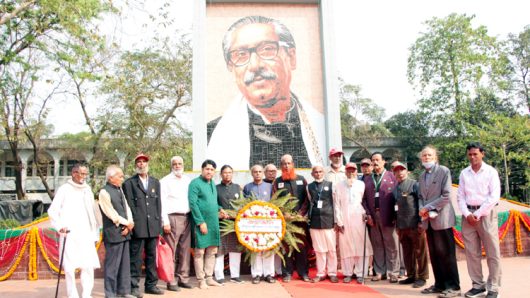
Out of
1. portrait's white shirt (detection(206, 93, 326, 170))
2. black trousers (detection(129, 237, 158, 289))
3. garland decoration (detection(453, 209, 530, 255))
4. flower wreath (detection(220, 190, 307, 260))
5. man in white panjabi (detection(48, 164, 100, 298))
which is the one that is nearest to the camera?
man in white panjabi (detection(48, 164, 100, 298))

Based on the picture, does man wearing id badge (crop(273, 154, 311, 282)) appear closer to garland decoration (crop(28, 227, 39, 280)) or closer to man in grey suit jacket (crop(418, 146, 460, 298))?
man in grey suit jacket (crop(418, 146, 460, 298))

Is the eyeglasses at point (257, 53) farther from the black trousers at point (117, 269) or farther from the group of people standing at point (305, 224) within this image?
the black trousers at point (117, 269)

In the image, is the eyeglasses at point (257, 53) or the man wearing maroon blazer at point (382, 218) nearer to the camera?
the man wearing maroon blazer at point (382, 218)

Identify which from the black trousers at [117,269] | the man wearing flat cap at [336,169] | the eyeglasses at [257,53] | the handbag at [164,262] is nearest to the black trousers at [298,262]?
the man wearing flat cap at [336,169]

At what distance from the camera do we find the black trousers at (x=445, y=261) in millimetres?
4746

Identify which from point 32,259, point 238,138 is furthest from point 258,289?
point 238,138

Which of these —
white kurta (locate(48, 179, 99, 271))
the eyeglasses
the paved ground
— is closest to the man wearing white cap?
the paved ground

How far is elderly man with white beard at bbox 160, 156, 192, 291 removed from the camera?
210 inches

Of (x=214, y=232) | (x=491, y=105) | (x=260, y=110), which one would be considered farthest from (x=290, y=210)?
(x=491, y=105)

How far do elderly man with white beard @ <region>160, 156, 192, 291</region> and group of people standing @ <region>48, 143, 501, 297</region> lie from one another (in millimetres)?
12

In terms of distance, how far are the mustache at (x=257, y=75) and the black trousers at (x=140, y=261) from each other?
13.6 ft

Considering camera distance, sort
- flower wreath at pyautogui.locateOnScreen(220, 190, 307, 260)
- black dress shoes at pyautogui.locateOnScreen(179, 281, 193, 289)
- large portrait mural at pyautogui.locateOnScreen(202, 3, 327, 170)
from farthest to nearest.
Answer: large portrait mural at pyautogui.locateOnScreen(202, 3, 327, 170) < flower wreath at pyautogui.locateOnScreen(220, 190, 307, 260) < black dress shoes at pyautogui.locateOnScreen(179, 281, 193, 289)

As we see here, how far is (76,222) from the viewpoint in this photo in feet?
15.3

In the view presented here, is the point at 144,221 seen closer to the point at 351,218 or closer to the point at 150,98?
the point at 351,218
